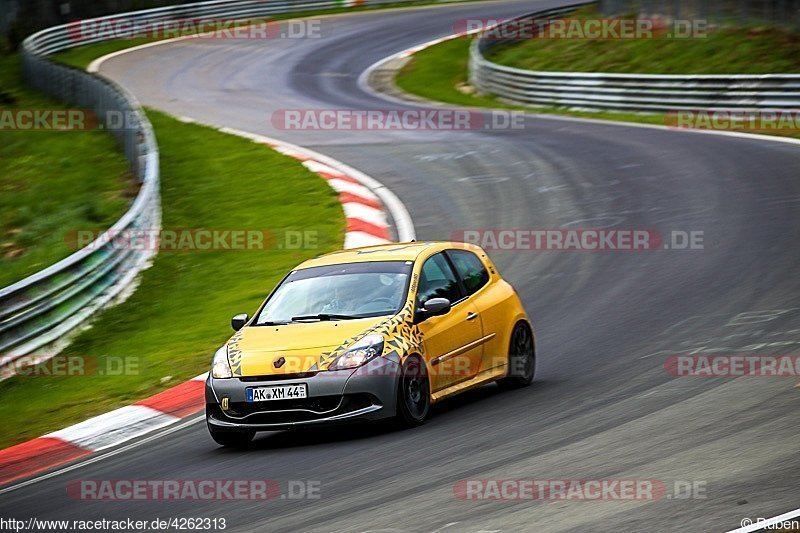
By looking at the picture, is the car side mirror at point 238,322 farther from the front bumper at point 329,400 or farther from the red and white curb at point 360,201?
the red and white curb at point 360,201

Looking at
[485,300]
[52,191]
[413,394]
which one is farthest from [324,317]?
[52,191]

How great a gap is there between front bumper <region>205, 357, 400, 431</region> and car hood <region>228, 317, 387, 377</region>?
0.08m

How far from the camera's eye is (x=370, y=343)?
941 cm

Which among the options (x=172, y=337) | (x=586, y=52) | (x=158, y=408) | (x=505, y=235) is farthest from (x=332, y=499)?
(x=586, y=52)

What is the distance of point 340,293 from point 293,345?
3.07 feet

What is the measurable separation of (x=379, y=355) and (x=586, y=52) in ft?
89.9

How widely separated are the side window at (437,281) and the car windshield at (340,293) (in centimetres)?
16

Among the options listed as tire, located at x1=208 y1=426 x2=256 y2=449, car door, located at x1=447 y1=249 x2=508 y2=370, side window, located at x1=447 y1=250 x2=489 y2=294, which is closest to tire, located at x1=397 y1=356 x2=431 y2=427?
car door, located at x1=447 y1=249 x2=508 y2=370

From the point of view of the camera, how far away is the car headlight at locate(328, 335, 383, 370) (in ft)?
30.5

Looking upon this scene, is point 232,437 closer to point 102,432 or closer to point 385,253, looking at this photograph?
point 102,432

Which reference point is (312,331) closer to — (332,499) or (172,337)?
(332,499)

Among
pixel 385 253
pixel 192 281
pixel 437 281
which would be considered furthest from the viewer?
pixel 192 281

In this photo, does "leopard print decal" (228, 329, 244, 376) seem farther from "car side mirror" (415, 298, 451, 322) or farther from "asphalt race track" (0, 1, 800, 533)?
"car side mirror" (415, 298, 451, 322)

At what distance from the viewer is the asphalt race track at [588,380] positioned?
715 centimetres
